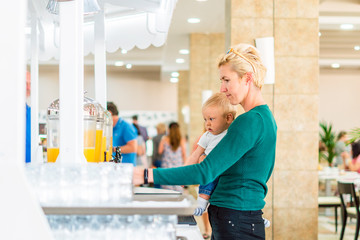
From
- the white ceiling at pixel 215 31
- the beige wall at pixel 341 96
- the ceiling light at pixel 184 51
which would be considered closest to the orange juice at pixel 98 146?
the white ceiling at pixel 215 31

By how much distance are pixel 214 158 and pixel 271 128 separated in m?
0.30

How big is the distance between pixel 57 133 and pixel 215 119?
72cm

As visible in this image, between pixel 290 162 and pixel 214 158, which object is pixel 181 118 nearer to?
pixel 290 162

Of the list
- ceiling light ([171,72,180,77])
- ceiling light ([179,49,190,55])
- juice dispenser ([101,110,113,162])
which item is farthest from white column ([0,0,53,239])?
ceiling light ([171,72,180,77])

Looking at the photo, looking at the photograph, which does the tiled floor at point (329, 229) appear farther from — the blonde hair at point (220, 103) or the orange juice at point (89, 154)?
the orange juice at point (89, 154)

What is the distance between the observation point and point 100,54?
2.95m

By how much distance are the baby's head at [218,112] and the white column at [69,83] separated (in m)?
0.86

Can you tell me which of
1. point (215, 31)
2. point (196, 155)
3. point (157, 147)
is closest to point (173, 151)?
point (157, 147)

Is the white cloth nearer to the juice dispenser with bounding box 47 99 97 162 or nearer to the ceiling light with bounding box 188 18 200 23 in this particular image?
the juice dispenser with bounding box 47 99 97 162

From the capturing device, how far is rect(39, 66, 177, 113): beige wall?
1666cm

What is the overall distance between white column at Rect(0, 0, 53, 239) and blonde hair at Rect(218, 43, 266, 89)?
0.90 m

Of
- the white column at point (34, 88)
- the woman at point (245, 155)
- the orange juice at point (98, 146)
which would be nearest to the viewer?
the woman at point (245, 155)

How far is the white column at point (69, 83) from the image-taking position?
1.42 meters

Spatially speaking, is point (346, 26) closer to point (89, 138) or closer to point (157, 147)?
point (157, 147)
